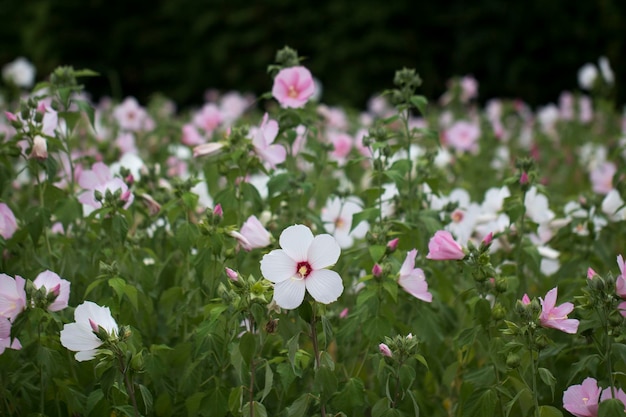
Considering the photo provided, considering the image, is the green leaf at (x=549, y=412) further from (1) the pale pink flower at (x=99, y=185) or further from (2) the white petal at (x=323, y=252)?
(1) the pale pink flower at (x=99, y=185)

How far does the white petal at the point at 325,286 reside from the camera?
1485 mm

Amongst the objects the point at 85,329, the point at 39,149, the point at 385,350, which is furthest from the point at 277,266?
the point at 39,149

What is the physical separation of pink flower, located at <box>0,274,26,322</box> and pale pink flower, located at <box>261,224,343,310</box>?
48cm

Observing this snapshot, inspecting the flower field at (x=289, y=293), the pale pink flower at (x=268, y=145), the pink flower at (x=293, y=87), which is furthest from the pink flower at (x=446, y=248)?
the pink flower at (x=293, y=87)

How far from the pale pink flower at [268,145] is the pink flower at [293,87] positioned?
12 cm

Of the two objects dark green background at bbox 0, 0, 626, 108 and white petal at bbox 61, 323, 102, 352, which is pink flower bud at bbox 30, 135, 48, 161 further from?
dark green background at bbox 0, 0, 626, 108

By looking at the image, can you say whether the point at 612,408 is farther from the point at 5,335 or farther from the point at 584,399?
the point at 5,335

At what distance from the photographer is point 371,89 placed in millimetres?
6789

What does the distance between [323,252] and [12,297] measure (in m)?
0.60

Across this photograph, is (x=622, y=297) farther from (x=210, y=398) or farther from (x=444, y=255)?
(x=210, y=398)

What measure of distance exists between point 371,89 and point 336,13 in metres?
0.70

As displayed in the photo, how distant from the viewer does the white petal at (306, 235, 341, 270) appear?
1.51 metres

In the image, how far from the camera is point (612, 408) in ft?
4.87

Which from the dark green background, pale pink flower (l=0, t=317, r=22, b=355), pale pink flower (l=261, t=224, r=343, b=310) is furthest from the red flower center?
the dark green background
